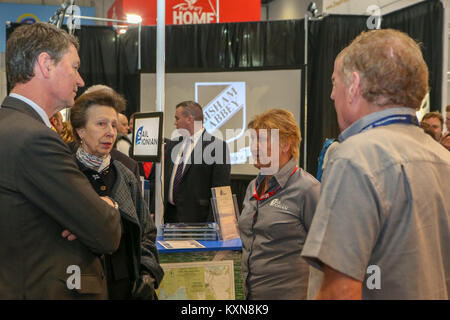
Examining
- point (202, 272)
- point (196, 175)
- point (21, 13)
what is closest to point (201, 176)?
point (196, 175)

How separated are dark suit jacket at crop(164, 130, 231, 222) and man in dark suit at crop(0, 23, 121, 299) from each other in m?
2.37

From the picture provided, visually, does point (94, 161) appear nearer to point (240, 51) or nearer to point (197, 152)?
point (197, 152)

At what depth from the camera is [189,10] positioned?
6883mm

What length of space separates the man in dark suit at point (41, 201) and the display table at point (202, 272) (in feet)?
3.78

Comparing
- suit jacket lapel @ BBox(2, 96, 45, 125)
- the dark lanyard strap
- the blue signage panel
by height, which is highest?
the blue signage panel

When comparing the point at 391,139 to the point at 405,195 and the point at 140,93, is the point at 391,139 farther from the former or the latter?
the point at 140,93

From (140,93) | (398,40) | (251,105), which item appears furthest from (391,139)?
(140,93)

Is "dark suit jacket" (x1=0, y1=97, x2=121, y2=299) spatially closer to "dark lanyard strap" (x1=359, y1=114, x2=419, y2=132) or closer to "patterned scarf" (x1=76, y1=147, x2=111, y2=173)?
"patterned scarf" (x1=76, y1=147, x2=111, y2=173)

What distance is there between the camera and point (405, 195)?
1021 millimetres

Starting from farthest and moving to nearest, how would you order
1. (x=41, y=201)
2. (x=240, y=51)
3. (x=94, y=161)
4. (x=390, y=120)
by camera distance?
(x=240, y=51)
(x=94, y=161)
(x=41, y=201)
(x=390, y=120)

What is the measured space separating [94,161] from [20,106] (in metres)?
0.64

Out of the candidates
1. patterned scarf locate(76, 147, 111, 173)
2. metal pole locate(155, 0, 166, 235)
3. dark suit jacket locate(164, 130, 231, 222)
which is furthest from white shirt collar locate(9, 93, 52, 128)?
dark suit jacket locate(164, 130, 231, 222)

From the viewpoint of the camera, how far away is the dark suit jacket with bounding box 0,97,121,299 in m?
1.25

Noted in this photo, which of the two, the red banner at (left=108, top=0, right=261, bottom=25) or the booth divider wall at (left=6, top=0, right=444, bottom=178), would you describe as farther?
the red banner at (left=108, top=0, right=261, bottom=25)
